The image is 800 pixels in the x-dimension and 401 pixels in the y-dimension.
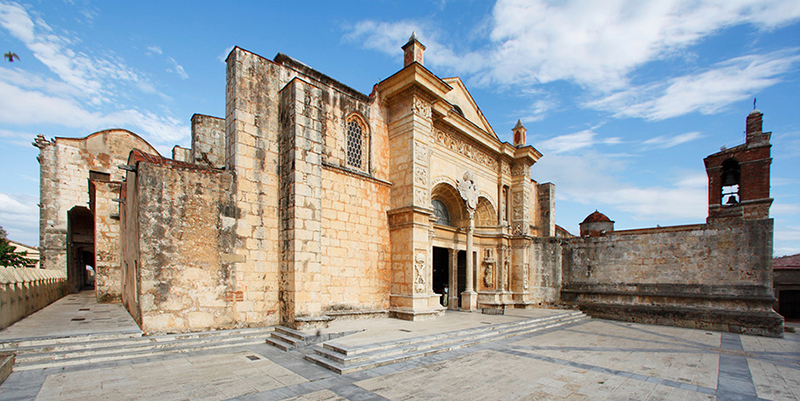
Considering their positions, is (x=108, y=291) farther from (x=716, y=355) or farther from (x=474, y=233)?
(x=716, y=355)

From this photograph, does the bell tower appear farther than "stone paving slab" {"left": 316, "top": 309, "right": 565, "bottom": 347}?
Yes

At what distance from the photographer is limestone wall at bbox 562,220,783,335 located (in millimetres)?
12836

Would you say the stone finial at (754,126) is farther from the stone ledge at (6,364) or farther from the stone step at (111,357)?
the stone ledge at (6,364)

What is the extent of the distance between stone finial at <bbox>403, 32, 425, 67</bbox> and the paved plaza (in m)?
9.01

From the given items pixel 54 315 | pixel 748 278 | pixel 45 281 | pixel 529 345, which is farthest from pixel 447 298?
pixel 45 281

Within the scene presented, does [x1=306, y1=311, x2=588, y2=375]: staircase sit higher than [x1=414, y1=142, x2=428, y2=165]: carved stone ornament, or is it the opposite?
[x1=414, y1=142, x2=428, y2=165]: carved stone ornament

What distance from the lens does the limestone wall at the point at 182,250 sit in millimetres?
7633

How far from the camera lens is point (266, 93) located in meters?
9.77

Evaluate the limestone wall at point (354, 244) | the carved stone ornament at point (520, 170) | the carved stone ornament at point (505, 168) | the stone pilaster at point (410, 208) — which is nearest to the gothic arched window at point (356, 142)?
the limestone wall at point (354, 244)

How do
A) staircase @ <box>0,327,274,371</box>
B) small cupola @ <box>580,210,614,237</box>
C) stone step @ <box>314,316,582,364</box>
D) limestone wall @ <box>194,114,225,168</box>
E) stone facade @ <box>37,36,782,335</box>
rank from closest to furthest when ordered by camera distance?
staircase @ <box>0,327,274,371</box> < stone step @ <box>314,316,582,364</box> < stone facade @ <box>37,36,782,335</box> < limestone wall @ <box>194,114,225,168</box> < small cupola @ <box>580,210,614,237</box>

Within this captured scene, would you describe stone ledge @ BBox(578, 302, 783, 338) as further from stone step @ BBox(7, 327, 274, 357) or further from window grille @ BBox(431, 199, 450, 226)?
stone step @ BBox(7, 327, 274, 357)

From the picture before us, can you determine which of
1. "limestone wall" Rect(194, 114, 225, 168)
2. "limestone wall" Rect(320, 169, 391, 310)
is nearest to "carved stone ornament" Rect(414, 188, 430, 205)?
"limestone wall" Rect(320, 169, 391, 310)

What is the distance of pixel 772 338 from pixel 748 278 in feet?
6.89

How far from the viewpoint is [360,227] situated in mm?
11102
